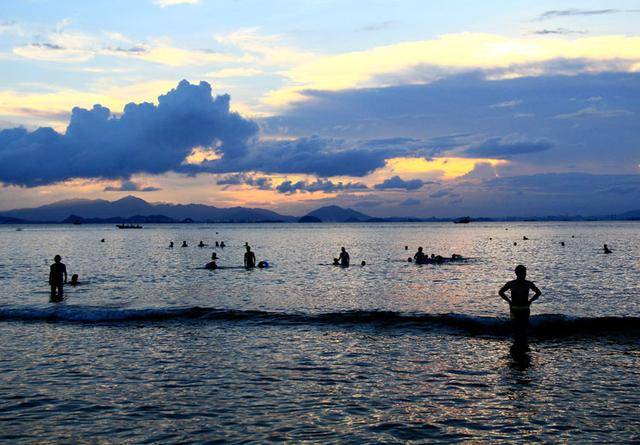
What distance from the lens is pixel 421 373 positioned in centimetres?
1714

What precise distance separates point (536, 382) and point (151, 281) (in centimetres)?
3921

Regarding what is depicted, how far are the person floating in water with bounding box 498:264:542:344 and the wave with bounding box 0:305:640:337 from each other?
344 centimetres

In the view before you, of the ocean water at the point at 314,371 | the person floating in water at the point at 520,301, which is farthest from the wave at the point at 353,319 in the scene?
the person floating in water at the point at 520,301

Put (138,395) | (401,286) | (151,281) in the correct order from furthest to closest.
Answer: (151,281)
(401,286)
(138,395)

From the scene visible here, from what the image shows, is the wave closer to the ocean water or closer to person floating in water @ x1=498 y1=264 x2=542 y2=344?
the ocean water

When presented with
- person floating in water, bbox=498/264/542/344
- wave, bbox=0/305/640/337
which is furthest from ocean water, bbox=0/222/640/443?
person floating in water, bbox=498/264/542/344

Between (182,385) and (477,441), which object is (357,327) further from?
(477,441)

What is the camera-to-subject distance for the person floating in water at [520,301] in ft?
65.9

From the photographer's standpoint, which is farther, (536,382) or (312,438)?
(536,382)

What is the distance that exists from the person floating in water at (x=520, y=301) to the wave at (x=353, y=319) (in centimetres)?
344

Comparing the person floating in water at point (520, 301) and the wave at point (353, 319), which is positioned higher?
the person floating in water at point (520, 301)

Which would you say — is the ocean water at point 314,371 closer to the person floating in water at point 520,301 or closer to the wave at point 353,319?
the wave at point 353,319

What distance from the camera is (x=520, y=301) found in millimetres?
20250

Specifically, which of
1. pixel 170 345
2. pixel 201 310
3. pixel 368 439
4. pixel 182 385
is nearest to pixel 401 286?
pixel 201 310
